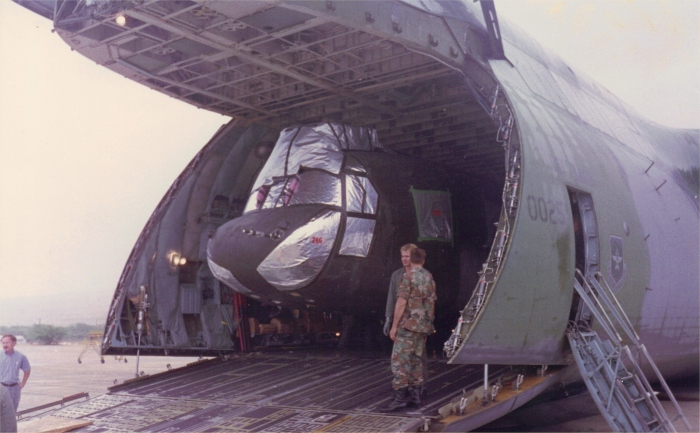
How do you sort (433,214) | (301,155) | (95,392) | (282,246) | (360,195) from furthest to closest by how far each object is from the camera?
(95,392), (433,214), (301,155), (360,195), (282,246)

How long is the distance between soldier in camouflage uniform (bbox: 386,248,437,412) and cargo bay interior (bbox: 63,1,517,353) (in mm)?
1927

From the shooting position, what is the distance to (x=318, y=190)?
8.28m

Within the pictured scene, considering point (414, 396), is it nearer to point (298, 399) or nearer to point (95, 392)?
point (298, 399)

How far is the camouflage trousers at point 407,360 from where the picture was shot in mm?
6164

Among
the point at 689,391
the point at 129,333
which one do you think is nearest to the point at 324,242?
the point at 129,333

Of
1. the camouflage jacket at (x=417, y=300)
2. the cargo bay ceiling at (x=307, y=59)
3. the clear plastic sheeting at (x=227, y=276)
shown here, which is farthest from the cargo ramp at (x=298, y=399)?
the cargo bay ceiling at (x=307, y=59)

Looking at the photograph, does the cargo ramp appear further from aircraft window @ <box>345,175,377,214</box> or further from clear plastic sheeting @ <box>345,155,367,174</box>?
clear plastic sheeting @ <box>345,155,367,174</box>

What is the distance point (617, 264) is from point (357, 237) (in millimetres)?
3141

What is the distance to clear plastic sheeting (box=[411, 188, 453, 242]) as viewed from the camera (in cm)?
900

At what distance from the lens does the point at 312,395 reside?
7.18m

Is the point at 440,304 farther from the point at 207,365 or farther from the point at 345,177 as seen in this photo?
the point at 207,365

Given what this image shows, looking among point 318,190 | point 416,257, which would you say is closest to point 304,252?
point 318,190

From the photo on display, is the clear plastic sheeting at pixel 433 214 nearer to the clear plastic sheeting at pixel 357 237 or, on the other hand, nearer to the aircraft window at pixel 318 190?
the clear plastic sheeting at pixel 357 237

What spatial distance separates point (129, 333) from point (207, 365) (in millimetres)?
1418
